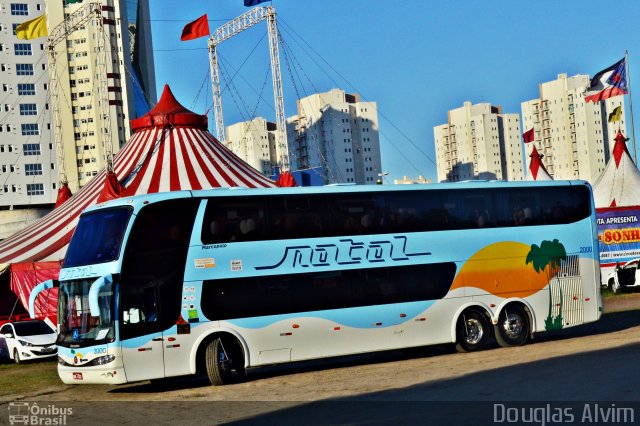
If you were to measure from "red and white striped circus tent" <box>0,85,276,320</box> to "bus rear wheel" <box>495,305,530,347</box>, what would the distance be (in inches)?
586

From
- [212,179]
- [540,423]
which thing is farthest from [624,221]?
[540,423]

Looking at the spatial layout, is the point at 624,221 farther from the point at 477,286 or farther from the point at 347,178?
the point at 347,178

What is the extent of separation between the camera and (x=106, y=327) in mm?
17750

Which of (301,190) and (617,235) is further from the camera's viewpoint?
(617,235)

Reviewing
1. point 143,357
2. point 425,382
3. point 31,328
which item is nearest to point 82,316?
point 143,357

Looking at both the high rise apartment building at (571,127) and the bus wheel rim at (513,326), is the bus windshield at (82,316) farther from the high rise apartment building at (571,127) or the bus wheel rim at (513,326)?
the high rise apartment building at (571,127)

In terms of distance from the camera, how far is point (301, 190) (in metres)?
19.8

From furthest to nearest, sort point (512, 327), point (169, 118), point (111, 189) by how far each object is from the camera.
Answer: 1. point (169, 118)
2. point (111, 189)
3. point (512, 327)

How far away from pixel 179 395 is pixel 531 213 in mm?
9362

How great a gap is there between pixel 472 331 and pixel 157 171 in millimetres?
17085

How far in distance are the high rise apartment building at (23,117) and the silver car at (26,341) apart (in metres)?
91.5

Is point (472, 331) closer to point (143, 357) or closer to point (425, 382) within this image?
point (425, 382)

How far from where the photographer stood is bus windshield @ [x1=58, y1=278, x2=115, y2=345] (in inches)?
698

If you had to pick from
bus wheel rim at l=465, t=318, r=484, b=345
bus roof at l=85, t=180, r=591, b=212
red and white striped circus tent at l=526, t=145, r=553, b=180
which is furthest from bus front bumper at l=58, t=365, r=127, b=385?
red and white striped circus tent at l=526, t=145, r=553, b=180
